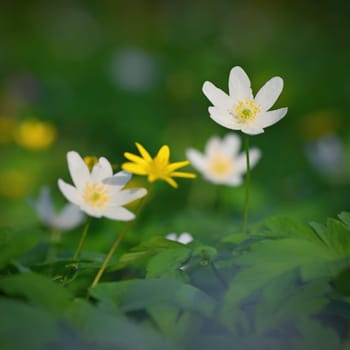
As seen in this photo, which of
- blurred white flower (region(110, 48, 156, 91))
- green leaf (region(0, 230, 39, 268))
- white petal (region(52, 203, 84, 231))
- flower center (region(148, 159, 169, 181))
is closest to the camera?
green leaf (region(0, 230, 39, 268))

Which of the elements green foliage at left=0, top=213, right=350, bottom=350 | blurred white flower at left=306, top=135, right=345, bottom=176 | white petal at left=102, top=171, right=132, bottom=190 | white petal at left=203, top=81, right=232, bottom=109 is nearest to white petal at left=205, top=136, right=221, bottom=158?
white petal at left=203, top=81, right=232, bottom=109

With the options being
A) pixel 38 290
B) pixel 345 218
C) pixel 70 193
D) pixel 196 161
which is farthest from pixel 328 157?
pixel 38 290

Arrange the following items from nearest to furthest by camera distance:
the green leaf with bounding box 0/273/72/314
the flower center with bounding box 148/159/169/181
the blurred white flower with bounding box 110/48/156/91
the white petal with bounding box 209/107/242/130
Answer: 1. the green leaf with bounding box 0/273/72/314
2. the flower center with bounding box 148/159/169/181
3. the white petal with bounding box 209/107/242/130
4. the blurred white flower with bounding box 110/48/156/91

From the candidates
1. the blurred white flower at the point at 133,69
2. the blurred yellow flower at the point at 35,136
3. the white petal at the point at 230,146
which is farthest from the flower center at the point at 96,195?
the blurred white flower at the point at 133,69

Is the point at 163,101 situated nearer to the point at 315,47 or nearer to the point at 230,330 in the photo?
the point at 315,47

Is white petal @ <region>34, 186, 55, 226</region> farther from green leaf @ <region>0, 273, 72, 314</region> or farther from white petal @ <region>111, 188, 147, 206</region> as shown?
green leaf @ <region>0, 273, 72, 314</region>

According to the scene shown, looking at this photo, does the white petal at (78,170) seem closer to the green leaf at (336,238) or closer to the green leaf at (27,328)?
the green leaf at (27,328)

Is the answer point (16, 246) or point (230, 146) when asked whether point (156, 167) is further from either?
point (230, 146)
